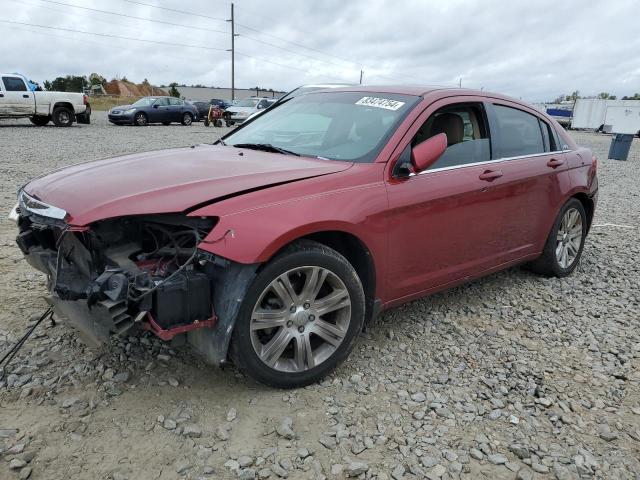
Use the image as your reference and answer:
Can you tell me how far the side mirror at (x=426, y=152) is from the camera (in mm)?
3121

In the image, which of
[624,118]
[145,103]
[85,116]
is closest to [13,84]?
[85,116]

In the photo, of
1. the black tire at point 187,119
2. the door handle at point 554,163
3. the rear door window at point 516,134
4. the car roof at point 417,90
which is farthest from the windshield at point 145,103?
the door handle at point 554,163

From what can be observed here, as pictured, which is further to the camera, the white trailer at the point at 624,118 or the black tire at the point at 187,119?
the white trailer at the point at 624,118

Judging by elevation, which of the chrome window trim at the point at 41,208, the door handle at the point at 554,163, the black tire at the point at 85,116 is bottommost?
the black tire at the point at 85,116

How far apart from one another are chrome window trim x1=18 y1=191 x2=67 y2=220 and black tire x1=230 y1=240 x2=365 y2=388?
99 centimetres

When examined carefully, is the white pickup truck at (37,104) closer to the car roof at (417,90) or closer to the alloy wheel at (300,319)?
the car roof at (417,90)

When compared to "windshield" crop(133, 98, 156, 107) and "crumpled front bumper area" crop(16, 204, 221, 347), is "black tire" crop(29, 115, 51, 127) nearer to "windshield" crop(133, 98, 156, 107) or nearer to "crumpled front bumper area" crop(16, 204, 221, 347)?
"windshield" crop(133, 98, 156, 107)

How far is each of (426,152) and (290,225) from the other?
1040 millimetres

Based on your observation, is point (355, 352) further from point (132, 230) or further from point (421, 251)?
point (132, 230)

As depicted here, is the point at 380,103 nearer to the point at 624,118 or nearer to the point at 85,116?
the point at 85,116

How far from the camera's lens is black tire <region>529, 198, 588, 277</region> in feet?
15.0

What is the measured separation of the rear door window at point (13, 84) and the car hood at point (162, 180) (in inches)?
746

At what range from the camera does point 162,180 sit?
2723 mm

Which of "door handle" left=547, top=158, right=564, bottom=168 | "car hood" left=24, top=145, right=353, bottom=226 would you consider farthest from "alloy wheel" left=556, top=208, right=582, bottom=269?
"car hood" left=24, top=145, right=353, bottom=226
